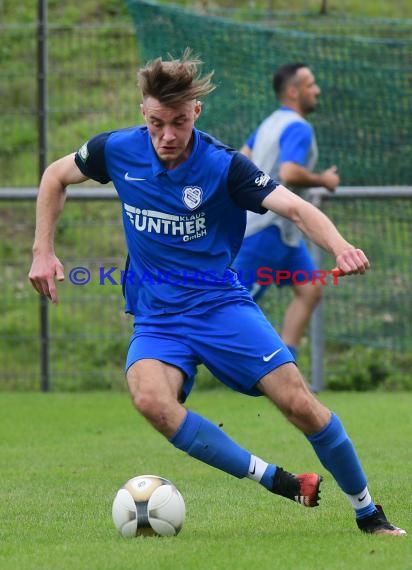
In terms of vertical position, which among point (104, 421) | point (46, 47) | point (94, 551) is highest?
point (46, 47)

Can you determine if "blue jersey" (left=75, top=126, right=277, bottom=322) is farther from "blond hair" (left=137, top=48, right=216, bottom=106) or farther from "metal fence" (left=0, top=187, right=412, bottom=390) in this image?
"metal fence" (left=0, top=187, right=412, bottom=390)

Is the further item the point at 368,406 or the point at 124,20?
the point at 124,20

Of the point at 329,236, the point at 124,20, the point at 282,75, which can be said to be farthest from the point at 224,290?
the point at 124,20

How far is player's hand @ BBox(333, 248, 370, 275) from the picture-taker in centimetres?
506

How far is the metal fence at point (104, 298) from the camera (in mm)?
11969

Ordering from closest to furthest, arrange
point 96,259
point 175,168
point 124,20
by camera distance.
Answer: point 175,168, point 96,259, point 124,20

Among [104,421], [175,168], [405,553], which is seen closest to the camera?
[405,553]

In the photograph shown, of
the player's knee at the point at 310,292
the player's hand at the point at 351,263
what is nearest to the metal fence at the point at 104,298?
the player's knee at the point at 310,292

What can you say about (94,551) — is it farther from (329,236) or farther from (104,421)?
(104,421)

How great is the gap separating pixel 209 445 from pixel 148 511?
0.39 meters

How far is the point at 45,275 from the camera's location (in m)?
5.78

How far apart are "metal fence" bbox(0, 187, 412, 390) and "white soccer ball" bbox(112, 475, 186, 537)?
6.34 meters

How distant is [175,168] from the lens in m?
5.88

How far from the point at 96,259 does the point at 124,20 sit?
15.3ft
